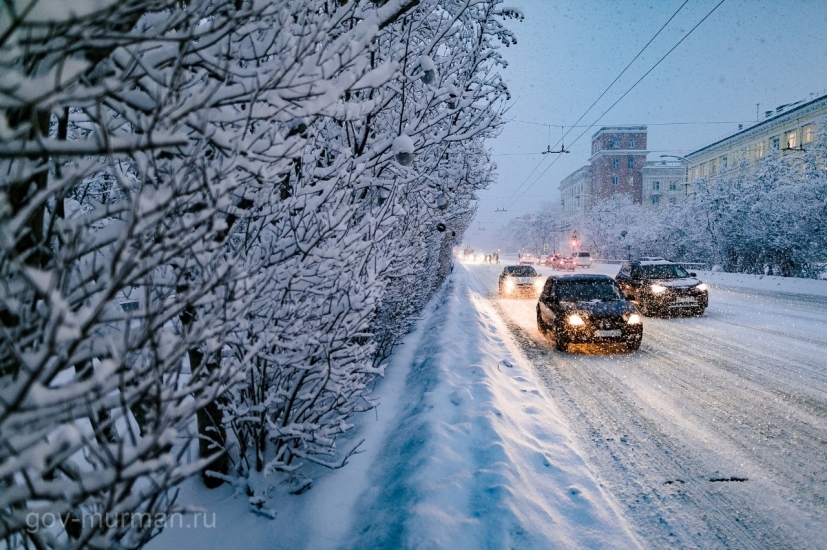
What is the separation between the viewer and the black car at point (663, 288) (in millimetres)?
12992

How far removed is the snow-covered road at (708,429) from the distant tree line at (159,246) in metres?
3.04

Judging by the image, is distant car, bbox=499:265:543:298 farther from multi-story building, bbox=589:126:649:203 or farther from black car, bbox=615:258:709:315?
multi-story building, bbox=589:126:649:203

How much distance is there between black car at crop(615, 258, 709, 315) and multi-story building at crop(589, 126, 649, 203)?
69.5 meters

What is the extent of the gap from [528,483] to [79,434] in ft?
11.9

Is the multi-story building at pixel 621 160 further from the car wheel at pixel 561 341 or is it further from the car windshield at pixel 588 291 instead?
the car wheel at pixel 561 341

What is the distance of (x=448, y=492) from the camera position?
11.4 feet

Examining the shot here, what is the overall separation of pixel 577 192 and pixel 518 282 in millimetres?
80352

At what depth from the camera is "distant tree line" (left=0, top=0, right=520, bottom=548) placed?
1.17m

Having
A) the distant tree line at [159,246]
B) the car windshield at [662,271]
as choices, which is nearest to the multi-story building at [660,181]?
the car windshield at [662,271]

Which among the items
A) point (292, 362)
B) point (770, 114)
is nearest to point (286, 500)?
point (292, 362)

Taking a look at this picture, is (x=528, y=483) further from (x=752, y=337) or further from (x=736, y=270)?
(x=736, y=270)

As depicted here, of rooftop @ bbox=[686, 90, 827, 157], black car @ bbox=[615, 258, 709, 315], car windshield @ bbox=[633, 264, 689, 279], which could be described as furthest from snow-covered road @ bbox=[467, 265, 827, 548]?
rooftop @ bbox=[686, 90, 827, 157]

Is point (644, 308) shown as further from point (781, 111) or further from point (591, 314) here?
point (781, 111)

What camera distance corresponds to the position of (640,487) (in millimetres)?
3971
